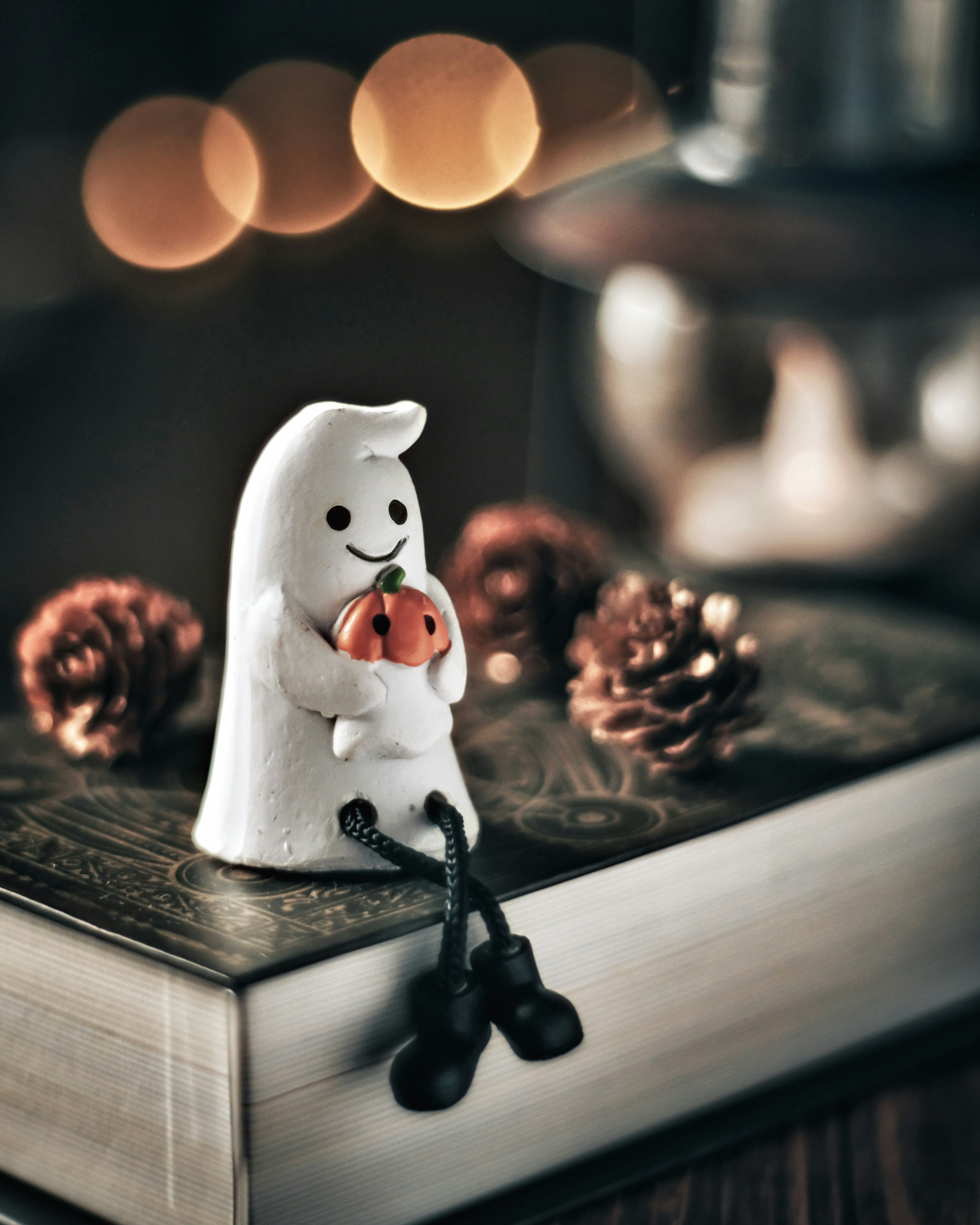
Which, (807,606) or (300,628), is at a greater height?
(300,628)

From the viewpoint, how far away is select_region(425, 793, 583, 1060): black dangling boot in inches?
17.3

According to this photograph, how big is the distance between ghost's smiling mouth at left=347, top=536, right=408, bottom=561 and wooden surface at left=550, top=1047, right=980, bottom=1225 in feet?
0.84

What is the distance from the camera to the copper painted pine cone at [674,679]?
59cm

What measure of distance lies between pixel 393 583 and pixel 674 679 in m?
0.18

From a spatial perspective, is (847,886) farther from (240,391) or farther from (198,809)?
(240,391)

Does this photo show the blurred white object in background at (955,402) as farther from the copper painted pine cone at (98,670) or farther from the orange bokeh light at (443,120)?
the copper painted pine cone at (98,670)

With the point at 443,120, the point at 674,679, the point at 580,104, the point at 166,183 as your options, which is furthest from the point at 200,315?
the point at 674,679

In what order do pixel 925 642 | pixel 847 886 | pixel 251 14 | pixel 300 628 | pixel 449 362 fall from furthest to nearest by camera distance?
→ pixel 449 362 < pixel 251 14 < pixel 925 642 < pixel 847 886 < pixel 300 628

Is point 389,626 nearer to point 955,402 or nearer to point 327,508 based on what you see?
point 327,508

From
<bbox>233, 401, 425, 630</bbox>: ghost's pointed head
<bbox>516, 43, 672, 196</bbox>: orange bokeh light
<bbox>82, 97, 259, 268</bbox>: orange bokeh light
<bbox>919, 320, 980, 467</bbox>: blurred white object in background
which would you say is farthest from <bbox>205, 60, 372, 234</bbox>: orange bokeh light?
<bbox>233, 401, 425, 630</bbox>: ghost's pointed head

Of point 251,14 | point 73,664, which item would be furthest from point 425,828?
point 251,14

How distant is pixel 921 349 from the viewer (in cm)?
97

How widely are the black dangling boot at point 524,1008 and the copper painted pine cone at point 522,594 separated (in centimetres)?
28

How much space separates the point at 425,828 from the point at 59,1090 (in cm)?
16
